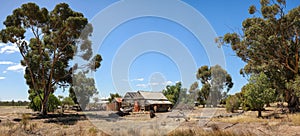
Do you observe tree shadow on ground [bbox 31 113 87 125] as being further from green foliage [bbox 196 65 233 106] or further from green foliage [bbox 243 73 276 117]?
green foliage [bbox 196 65 233 106]

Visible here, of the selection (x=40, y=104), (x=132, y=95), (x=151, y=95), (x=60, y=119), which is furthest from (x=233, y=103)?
(x=40, y=104)

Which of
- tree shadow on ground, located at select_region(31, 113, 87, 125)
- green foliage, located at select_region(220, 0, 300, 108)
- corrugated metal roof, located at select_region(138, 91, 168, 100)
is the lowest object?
tree shadow on ground, located at select_region(31, 113, 87, 125)

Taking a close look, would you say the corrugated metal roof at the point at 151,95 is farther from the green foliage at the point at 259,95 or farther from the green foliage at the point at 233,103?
the green foliage at the point at 259,95

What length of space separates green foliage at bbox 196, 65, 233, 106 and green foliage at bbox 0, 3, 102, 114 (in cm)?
4061

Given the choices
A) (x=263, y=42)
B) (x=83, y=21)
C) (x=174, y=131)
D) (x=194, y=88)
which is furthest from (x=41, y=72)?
(x=194, y=88)

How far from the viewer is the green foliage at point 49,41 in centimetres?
2566

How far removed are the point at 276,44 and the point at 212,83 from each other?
131 feet

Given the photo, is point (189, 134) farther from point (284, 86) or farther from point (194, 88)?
point (194, 88)

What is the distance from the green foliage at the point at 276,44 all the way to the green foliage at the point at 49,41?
1838 centimetres

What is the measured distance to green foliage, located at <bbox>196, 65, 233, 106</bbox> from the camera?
66.4m

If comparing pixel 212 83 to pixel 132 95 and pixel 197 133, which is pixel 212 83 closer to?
pixel 132 95

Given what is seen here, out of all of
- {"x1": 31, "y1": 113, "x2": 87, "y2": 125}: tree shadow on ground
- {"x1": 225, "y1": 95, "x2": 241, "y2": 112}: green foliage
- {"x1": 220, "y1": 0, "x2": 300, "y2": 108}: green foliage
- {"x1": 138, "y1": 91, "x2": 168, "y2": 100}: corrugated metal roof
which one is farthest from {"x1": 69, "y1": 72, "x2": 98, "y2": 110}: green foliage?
{"x1": 220, "y1": 0, "x2": 300, "y2": 108}: green foliage

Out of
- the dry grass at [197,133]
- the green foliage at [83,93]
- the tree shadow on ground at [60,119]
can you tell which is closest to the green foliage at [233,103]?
the tree shadow on ground at [60,119]

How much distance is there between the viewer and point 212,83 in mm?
67875
